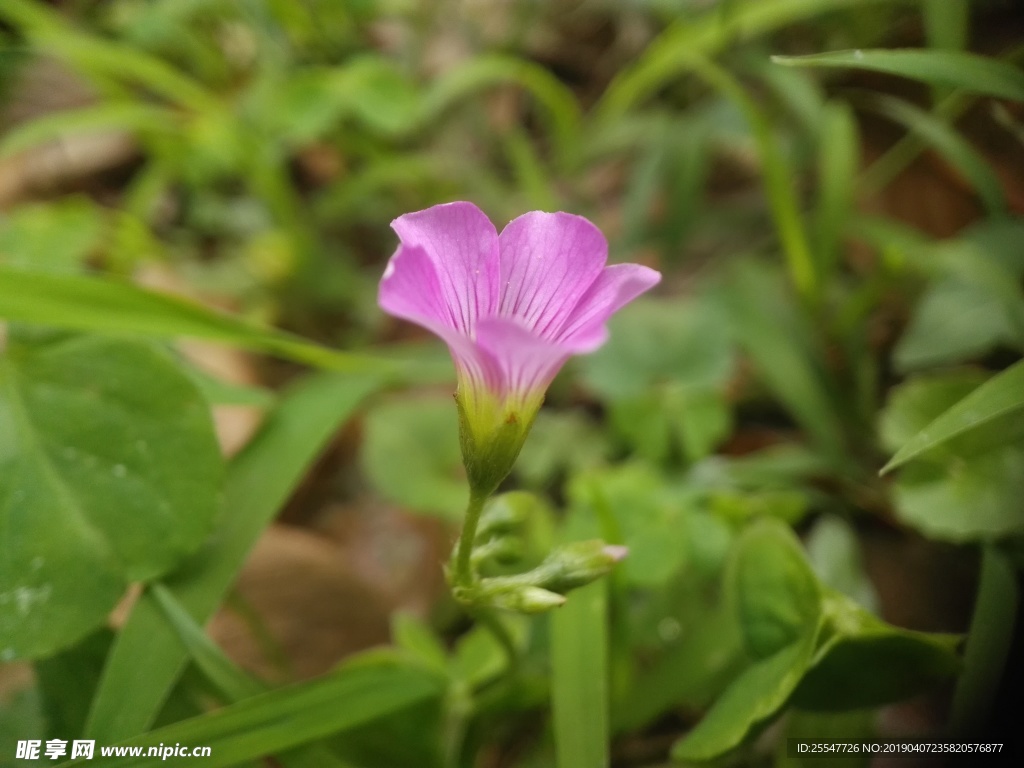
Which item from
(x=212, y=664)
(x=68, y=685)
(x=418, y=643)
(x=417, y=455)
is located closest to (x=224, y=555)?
(x=212, y=664)

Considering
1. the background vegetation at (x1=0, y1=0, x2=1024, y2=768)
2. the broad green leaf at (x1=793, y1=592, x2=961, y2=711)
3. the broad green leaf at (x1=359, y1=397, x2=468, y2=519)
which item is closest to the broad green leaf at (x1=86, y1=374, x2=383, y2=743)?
the background vegetation at (x1=0, y1=0, x2=1024, y2=768)

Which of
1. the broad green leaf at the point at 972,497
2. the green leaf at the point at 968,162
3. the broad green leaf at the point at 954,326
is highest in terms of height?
the green leaf at the point at 968,162

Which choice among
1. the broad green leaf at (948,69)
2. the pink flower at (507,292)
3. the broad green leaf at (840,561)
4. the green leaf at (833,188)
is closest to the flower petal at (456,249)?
the pink flower at (507,292)

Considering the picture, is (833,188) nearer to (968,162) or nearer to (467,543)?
(968,162)

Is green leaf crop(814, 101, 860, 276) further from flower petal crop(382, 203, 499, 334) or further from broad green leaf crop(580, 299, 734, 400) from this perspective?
flower petal crop(382, 203, 499, 334)

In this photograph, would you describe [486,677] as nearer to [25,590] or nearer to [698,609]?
[698,609]

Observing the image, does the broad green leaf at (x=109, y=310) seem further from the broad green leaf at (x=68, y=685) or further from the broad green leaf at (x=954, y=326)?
the broad green leaf at (x=954, y=326)

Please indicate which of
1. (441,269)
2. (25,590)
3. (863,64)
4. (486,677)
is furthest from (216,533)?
(863,64)
